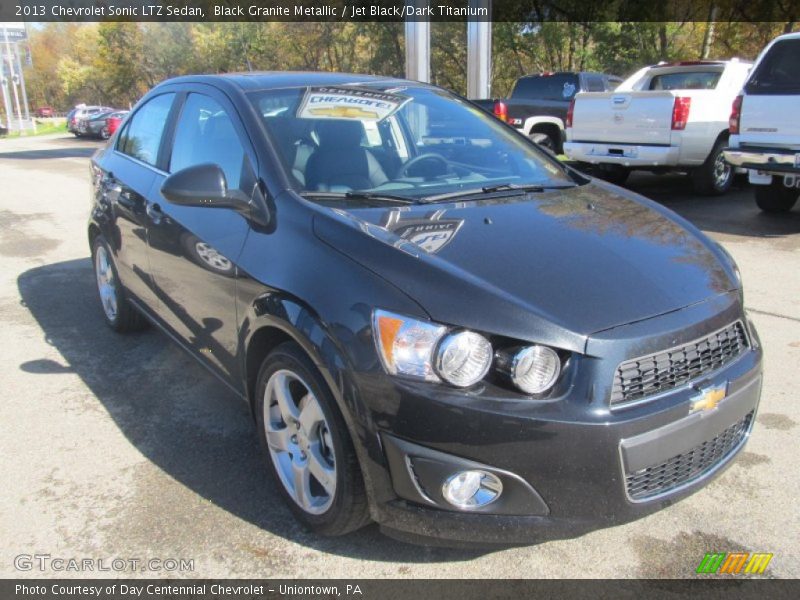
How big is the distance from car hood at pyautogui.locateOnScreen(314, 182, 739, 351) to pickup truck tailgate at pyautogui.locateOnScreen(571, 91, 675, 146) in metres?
6.99

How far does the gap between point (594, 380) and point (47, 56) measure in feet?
317

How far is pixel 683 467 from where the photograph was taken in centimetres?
229

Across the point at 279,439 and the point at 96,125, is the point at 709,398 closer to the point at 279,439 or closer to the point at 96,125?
the point at 279,439

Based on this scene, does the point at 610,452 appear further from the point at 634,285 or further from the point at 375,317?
the point at 375,317

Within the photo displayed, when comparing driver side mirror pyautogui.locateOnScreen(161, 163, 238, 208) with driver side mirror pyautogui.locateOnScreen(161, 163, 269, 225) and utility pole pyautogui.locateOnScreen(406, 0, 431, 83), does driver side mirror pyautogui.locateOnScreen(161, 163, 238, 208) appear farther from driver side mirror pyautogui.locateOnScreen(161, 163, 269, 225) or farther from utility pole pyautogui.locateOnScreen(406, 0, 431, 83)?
utility pole pyautogui.locateOnScreen(406, 0, 431, 83)

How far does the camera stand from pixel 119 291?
4.55 m

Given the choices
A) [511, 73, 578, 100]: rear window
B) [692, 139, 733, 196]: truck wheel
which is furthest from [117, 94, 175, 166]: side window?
[511, 73, 578, 100]: rear window

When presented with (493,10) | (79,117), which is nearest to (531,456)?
(493,10)

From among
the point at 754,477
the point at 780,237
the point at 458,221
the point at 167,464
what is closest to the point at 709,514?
the point at 754,477

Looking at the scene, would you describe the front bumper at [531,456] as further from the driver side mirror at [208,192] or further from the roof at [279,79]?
the roof at [279,79]

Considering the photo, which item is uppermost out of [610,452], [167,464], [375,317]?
[375,317]

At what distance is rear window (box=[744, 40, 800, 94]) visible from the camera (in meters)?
7.47

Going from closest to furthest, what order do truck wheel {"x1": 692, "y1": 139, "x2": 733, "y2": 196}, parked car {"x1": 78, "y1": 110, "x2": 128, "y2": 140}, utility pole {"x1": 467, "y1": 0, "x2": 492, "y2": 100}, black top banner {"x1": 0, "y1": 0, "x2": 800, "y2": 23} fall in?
truck wheel {"x1": 692, "y1": 139, "x2": 733, "y2": 196} → utility pole {"x1": 467, "y1": 0, "x2": 492, "y2": 100} → black top banner {"x1": 0, "y1": 0, "x2": 800, "y2": 23} → parked car {"x1": 78, "y1": 110, "x2": 128, "y2": 140}

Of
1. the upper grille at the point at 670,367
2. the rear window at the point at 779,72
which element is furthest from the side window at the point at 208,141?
the rear window at the point at 779,72
